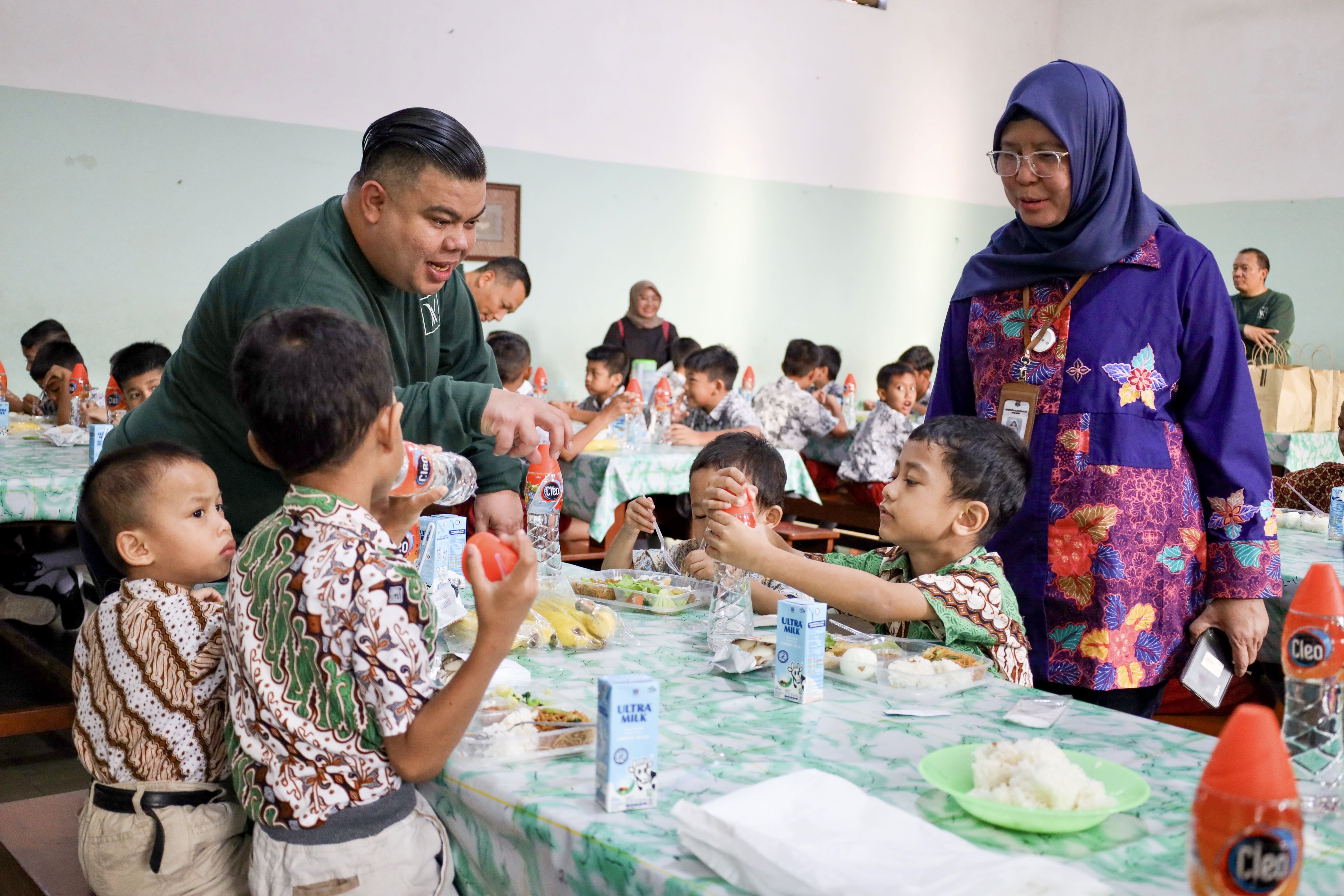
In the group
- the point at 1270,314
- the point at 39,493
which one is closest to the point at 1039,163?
the point at 39,493

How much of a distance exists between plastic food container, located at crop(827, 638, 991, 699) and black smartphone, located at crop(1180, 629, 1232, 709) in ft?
1.52

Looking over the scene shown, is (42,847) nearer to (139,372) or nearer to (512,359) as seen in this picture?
(139,372)

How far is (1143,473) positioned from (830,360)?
5.97m

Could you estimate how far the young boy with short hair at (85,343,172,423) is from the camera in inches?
169

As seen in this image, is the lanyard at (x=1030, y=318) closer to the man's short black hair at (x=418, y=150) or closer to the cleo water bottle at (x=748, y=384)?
the man's short black hair at (x=418, y=150)

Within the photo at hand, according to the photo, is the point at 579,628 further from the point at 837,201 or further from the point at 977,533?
the point at 837,201

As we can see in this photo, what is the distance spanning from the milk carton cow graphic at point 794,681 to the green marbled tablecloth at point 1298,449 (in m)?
5.53

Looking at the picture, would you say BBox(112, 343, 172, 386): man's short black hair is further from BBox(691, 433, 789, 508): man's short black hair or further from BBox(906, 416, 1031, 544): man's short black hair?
BBox(906, 416, 1031, 544): man's short black hair

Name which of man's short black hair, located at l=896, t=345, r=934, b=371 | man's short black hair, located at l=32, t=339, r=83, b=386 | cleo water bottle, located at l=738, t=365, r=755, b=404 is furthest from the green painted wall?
man's short black hair, located at l=896, t=345, r=934, b=371

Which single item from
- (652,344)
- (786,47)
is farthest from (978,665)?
(786,47)

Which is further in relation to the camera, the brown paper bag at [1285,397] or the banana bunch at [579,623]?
the brown paper bag at [1285,397]

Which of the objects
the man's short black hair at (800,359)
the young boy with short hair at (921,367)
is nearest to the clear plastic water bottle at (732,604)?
the man's short black hair at (800,359)

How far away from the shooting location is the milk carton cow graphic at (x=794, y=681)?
4.80 ft

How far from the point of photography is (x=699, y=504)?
2.20 meters
